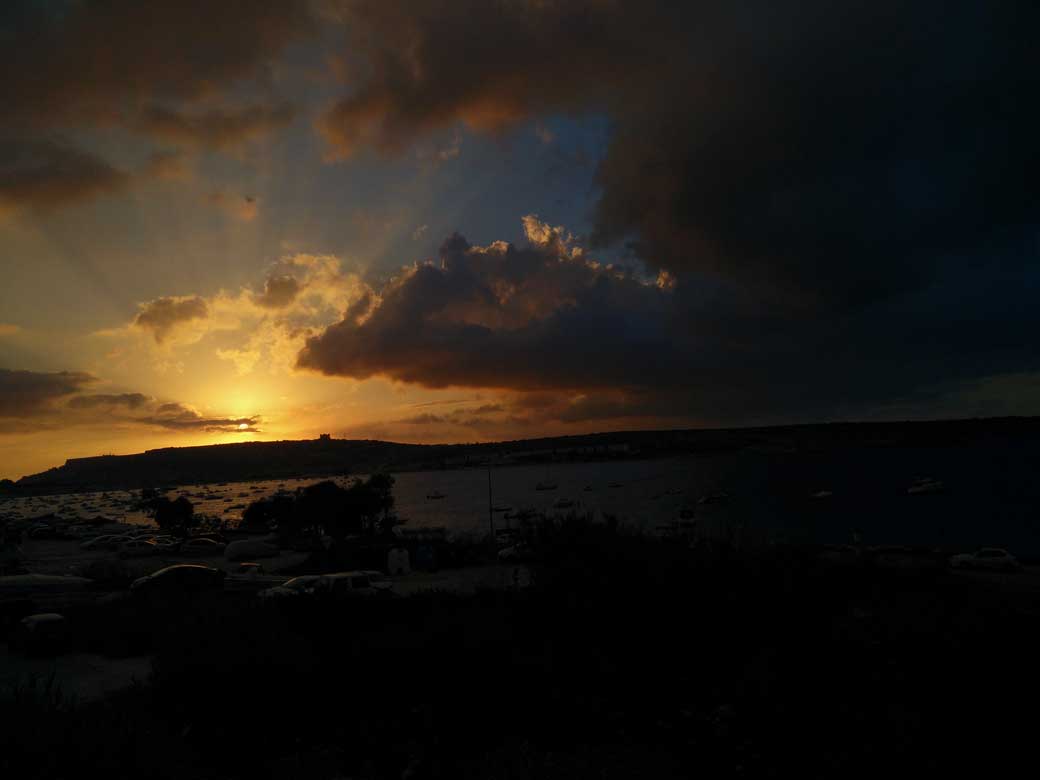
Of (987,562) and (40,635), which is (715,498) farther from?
(40,635)

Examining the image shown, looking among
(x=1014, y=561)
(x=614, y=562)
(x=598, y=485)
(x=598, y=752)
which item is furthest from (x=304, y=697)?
(x=598, y=485)

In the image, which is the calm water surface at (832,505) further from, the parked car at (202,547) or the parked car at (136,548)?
the parked car at (136,548)

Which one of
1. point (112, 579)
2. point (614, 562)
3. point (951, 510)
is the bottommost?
point (951, 510)

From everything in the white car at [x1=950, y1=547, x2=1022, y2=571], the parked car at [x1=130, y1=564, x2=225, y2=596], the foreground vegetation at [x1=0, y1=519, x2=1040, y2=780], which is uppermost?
the foreground vegetation at [x1=0, y1=519, x2=1040, y2=780]

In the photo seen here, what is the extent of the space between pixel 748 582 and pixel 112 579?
1144 inches

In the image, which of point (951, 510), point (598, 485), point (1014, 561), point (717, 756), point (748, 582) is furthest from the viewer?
point (598, 485)

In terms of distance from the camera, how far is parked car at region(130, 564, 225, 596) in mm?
22641

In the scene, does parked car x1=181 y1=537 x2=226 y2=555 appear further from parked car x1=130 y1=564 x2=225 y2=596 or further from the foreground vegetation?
the foreground vegetation

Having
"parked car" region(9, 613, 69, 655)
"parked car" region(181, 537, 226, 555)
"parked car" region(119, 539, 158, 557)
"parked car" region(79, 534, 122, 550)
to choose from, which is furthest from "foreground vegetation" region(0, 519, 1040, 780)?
"parked car" region(79, 534, 122, 550)

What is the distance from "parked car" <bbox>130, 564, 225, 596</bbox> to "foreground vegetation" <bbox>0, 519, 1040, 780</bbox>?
33.9 feet

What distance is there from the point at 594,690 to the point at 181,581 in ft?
69.6

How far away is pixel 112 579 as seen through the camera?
28.0 meters

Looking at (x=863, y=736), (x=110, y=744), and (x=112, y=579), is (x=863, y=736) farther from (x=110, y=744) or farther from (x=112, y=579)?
(x=112, y=579)

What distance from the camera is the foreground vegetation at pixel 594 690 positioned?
710cm
